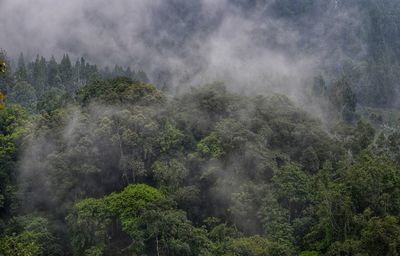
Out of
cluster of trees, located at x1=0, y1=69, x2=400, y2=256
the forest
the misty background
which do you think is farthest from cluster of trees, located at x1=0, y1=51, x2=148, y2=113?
the forest

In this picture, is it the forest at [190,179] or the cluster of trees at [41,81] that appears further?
the cluster of trees at [41,81]

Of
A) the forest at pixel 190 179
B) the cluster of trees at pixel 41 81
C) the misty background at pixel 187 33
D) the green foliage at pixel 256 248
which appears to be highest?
the misty background at pixel 187 33

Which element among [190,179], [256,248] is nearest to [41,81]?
Answer: [190,179]

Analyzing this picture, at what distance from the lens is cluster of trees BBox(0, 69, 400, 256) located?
2842 cm

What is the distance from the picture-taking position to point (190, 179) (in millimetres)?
34594

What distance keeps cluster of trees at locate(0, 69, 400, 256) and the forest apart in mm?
77

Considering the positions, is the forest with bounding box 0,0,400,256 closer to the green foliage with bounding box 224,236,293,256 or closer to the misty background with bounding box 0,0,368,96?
the green foliage with bounding box 224,236,293,256

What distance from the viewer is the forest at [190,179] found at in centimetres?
2839

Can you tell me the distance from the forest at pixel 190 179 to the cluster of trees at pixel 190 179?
77mm

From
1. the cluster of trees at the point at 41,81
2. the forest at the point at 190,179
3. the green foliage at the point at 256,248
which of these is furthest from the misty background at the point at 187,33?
the green foliage at the point at 256,248

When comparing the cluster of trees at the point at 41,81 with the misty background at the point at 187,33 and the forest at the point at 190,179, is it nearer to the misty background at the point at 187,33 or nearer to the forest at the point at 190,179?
the misty background at the point at 187,33

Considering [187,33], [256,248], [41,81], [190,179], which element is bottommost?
[256,248]

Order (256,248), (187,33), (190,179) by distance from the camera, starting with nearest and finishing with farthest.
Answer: (256,248)
(190,179)
(187,33)

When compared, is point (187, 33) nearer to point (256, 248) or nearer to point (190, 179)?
point (190, 179)
